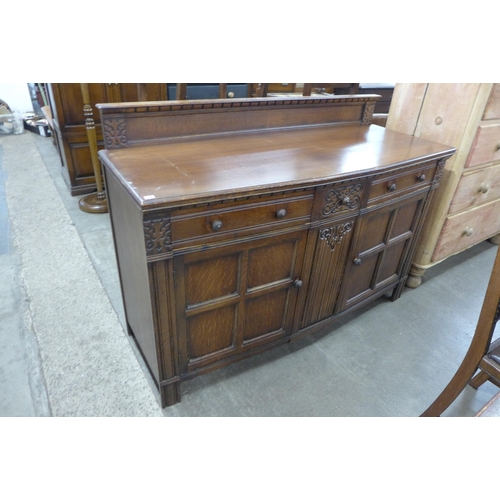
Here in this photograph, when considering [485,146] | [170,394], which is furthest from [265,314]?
[485,146]

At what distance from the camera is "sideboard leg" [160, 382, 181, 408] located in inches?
53.1

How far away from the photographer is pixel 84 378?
1.49 m

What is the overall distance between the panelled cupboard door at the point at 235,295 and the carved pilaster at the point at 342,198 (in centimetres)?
13

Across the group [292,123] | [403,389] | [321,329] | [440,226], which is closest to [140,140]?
[292,123]

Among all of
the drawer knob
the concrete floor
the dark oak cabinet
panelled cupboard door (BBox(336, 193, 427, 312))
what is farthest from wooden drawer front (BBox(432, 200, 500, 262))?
the dark oak cabinet

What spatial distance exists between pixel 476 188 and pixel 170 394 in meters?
1.87

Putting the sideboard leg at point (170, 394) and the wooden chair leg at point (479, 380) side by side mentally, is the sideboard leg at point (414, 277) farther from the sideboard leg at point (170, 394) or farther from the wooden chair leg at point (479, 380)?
the sideboard leg at point (170, 394)

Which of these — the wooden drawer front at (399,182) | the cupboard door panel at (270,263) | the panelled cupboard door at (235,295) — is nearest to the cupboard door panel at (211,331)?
the panelled cupboard door at (235,295)

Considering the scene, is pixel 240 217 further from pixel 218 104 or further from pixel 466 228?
pixel 466 228

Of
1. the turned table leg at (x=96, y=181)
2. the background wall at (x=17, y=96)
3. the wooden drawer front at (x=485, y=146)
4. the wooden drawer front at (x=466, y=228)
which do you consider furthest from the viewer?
the background wall at (x=17, y=96)

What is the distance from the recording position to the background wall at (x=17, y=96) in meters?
4.38

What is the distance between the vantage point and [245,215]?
1.11m

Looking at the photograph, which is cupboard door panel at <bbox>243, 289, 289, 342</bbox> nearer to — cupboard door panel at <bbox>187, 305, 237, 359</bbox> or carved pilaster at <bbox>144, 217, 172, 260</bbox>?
cupboard door panel at <bbox>187, 305, 237, 359</bbox>

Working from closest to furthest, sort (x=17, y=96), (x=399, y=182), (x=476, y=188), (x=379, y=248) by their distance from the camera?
(x=399, y=182)
(x=379, y=248)
(x=476, y=188)
(x=17, y=96)
